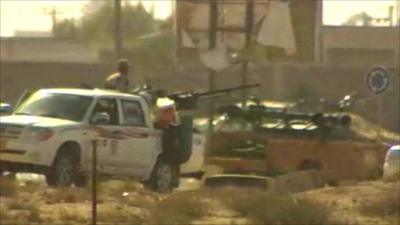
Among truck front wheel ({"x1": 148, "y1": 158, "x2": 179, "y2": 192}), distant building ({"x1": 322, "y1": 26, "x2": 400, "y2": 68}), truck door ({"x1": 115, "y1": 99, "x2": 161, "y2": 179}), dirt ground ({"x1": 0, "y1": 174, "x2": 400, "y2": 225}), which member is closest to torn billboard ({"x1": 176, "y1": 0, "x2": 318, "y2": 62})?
truck front wheel ({"x1": 148, "y1": 158, "x2": 179, "y2": 192})

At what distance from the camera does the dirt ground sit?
58.3ft

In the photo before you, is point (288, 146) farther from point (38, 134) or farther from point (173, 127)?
point (38, 134)

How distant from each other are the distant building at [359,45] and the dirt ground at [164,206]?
153 feet

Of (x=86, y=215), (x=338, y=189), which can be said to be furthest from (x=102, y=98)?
(x=86, y=215)

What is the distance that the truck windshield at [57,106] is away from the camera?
78.6ft

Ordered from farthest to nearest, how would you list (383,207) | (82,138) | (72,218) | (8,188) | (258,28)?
(258,28)
(82,138)
(8,188)
(383,207)
(72,218)

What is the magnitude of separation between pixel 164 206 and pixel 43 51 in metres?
57.9

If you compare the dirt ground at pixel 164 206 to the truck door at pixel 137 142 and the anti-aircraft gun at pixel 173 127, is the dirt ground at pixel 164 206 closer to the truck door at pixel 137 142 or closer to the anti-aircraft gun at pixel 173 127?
the truck door at pixel 137 142

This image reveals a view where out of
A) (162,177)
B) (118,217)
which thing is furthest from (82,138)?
(118,217)

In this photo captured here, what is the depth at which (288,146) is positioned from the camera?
3209cm

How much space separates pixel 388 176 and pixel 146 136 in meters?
4.50

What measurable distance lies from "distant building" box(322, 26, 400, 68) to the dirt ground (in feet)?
153

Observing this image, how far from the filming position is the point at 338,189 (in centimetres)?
2300

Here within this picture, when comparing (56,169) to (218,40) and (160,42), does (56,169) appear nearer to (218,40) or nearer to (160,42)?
(218,40)
